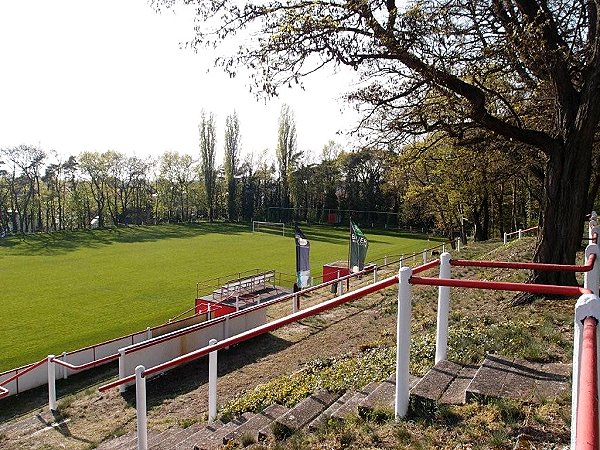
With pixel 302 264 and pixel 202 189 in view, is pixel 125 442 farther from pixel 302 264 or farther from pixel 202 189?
pixel 202 189

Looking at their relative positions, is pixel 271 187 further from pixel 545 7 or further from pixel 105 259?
pixel 545 7

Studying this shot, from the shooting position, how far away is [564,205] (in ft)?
27.6

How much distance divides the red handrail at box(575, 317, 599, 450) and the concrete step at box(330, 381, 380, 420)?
271 cm

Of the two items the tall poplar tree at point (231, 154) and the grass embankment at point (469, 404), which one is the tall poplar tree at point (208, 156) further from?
the grass embankment at point (469, 404)

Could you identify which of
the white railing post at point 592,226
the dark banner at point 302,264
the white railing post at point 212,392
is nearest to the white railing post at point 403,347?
the white railing post at point 212,392

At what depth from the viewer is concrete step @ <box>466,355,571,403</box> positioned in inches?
154

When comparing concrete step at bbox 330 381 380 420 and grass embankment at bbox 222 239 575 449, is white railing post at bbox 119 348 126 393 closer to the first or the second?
grass embankment at bbox 222 239 575 449

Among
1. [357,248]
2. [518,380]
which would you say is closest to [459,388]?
[518,380]

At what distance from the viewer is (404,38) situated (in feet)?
25.5

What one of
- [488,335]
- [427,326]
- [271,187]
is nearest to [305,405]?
[488,335]

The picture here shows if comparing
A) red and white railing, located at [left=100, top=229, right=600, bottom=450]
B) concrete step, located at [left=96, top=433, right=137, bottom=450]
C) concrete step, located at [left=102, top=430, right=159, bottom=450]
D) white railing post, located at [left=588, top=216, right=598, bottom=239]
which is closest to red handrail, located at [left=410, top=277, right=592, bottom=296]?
red and white railing, located at [left=100, top=229, right=600, bottom=450]

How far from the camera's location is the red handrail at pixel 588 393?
1.30m

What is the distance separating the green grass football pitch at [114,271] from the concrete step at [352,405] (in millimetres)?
14559

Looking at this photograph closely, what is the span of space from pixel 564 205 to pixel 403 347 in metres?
5.98
